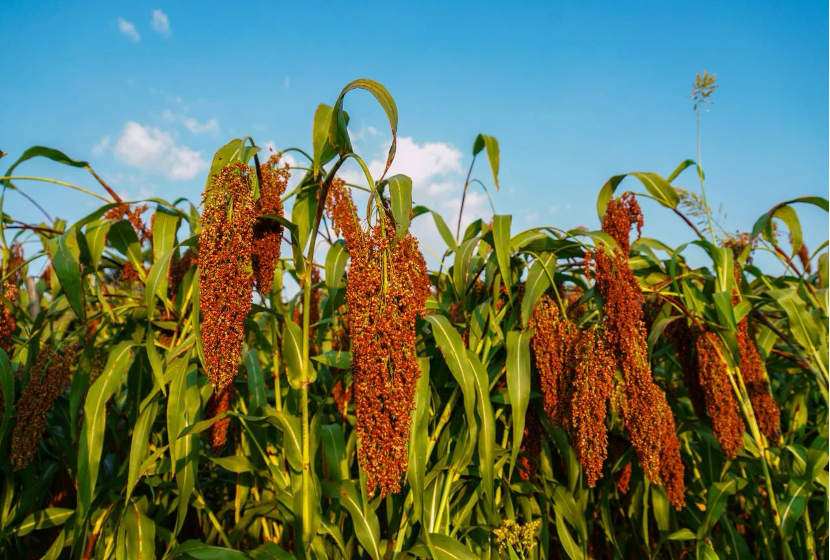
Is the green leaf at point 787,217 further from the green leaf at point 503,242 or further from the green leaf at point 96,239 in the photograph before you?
the green leaf at point 96,239

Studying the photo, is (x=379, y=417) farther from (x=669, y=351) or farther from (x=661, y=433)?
(x=669, y=351)

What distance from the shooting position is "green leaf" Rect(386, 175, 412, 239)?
61.1 inches

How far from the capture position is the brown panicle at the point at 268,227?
1865 millimetres

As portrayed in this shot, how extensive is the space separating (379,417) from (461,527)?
Answer: 41.2 inches

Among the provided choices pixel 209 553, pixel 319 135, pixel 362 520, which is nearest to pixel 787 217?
pixel 319 135

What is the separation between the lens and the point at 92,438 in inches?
76.8

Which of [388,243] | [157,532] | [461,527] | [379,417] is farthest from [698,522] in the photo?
[157,532]

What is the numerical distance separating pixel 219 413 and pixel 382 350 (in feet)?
3.34

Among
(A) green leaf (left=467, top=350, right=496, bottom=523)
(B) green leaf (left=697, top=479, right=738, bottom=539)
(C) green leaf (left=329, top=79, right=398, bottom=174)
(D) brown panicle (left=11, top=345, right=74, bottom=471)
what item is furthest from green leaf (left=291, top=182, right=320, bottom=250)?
(B) green leaf (left=697, top=479, right=738, bottom=539)

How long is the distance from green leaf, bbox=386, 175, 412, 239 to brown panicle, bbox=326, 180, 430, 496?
0.07 m

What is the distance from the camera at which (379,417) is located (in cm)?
145

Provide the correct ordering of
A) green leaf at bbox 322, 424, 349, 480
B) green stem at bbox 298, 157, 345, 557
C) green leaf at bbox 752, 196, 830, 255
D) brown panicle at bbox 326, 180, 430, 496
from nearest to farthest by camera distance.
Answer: brown panicle at bbox 326, 180, 430, 496
green stem at bbox 298, 157, 345, 557
green leaf at bbox 322, 424, 349, 480
green leaf at bbox 752, 196, 830, 255

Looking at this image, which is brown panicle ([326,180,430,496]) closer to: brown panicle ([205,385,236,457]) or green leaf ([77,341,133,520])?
brown panicle ([205,385,236,457])

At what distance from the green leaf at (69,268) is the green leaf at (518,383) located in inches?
58.4
